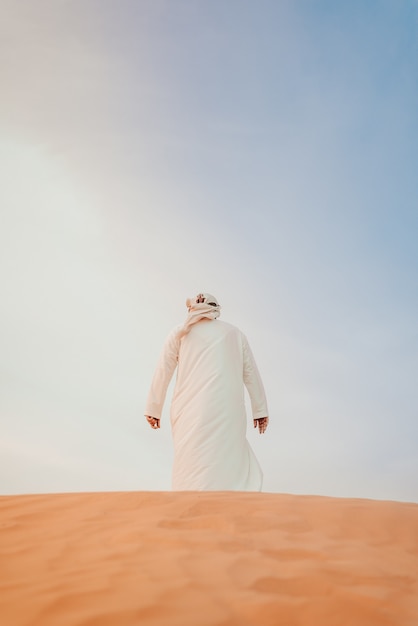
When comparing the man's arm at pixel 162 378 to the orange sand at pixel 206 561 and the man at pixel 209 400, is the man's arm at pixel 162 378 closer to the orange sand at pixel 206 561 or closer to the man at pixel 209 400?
the man at pixel 209 400

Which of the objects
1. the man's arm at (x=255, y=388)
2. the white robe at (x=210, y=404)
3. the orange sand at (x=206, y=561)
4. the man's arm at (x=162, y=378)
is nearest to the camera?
the orange sand at (x=206, y=561)

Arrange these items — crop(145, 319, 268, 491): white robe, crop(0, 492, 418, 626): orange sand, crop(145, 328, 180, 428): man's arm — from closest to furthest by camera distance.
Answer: crop(0, 492, 418, 626): orange sand < crop(145, 319, 268, 491): white robe < crop(145, 328, 180, 428): man's arm

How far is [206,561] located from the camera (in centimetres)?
239

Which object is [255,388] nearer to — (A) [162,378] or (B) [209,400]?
(B) [209,400]

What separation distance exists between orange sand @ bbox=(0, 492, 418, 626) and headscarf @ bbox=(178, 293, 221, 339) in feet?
11.7

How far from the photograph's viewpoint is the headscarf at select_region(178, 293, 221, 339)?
23.6ft

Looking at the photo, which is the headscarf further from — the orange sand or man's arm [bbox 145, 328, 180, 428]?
the orange sand

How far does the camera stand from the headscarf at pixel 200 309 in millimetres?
7203

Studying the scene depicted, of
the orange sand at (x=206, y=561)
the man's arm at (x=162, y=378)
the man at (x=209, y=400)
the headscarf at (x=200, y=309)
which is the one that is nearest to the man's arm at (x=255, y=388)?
the man at (x=209, y=400)

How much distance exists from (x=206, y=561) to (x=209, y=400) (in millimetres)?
4412

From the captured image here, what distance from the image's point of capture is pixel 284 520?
10.4 feet

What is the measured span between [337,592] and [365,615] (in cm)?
16

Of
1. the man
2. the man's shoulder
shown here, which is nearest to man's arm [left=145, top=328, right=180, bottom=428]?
the man

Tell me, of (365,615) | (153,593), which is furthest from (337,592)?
(153,593)
